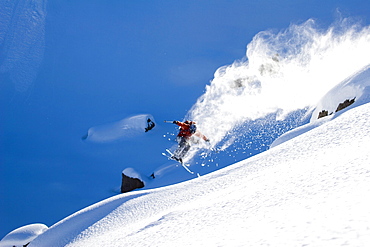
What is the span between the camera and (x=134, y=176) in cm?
1245

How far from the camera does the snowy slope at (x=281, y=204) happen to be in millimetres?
1448

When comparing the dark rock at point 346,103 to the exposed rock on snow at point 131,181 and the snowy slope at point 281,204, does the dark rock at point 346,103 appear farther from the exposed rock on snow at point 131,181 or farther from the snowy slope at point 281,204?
the exposed rock on snow at point 131,181

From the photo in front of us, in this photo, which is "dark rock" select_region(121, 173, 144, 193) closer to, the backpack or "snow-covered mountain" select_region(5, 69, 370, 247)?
the backpack

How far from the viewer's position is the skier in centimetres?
984

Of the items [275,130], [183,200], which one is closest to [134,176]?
[275,130]

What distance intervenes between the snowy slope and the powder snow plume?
27.6 feet

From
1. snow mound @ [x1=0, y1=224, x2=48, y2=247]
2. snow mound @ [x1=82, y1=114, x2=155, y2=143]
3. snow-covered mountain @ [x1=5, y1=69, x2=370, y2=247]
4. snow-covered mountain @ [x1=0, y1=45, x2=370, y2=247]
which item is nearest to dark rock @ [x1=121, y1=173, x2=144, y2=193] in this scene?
snow mound @ [x1=0, y1=224, x2=48, y2=247]

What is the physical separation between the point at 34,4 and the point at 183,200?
26591mm

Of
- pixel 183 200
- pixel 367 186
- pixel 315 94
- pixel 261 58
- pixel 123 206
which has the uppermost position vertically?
pixel 261 58

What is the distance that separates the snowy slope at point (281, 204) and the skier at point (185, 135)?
544 cm

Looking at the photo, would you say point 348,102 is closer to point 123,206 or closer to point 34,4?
point 123,206

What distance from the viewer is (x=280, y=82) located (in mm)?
15242

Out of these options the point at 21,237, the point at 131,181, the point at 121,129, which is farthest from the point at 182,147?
the point at 121,129

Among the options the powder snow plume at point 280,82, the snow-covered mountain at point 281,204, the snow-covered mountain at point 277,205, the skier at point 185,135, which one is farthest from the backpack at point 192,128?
the snow-covered mountain at point 281,204
